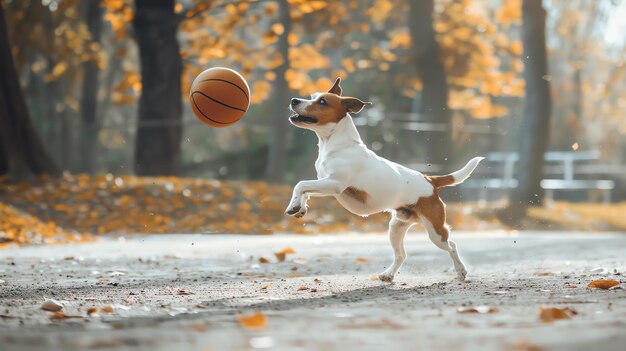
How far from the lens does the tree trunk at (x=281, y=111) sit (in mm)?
21922

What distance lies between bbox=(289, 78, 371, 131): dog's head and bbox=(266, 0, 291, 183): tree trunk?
14096mm

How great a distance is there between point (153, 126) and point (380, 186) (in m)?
12.3

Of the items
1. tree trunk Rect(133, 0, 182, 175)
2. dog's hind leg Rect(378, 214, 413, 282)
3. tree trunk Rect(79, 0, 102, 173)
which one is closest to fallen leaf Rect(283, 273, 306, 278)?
dog's hind leg Rect(378, 214, 413, 282)

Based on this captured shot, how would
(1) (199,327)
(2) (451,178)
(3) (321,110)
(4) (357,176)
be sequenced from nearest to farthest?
(1) (199,327)
(4) (357,176)
(3) (321,110)
(2) (451,178)

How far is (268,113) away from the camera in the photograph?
2950cm

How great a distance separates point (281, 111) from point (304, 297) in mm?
15598

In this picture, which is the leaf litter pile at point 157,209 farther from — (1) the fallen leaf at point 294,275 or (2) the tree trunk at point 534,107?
(1) the fallen leaf at point 294,275

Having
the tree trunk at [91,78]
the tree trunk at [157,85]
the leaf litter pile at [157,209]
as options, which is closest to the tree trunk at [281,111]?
the tree trunk at [157,85]

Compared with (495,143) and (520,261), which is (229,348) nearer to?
(520,261)

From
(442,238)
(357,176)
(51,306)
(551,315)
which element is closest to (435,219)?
(442,238)

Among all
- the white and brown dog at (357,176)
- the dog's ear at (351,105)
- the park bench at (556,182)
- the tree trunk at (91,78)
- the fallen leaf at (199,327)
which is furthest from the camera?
the tree trunk at (91,78)

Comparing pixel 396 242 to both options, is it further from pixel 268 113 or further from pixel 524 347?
pixel 268 113

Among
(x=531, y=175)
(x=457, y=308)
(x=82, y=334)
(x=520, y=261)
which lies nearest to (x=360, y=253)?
(x=520, y=261)

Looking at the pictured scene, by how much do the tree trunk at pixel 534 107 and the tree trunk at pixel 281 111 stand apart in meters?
5.16
